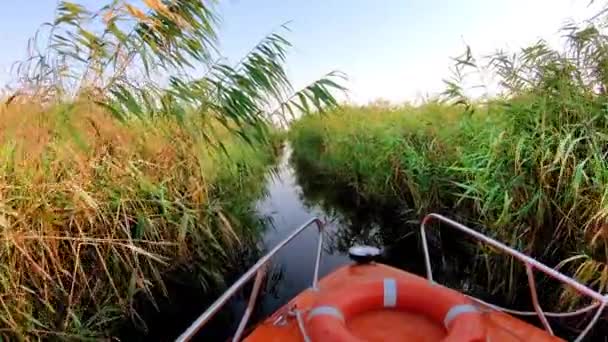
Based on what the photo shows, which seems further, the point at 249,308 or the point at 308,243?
the point at 308,243

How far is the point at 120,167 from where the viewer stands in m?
2.99

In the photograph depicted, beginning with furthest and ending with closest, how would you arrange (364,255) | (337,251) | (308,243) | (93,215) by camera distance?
(308,243)
(337,251)
(364,255)
(93,215)

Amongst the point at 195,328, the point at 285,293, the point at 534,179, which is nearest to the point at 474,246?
the point at 534,179

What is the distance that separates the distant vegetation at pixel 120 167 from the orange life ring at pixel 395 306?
1184 millimetres

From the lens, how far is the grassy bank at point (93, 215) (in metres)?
2.40

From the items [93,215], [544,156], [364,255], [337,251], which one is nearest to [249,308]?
[364,255]

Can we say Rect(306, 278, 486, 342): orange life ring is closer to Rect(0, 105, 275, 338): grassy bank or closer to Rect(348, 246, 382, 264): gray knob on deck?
Rect(348, 246, 382, 264): gray knob on deck

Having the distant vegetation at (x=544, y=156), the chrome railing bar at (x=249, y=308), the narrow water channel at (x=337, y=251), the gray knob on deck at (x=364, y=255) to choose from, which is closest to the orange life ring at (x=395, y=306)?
the chrome railing bar at (x=249, y=308)

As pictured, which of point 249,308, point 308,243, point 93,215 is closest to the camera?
point 249,308

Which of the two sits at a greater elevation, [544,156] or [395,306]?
[544,156]

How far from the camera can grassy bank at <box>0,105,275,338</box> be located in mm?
2398

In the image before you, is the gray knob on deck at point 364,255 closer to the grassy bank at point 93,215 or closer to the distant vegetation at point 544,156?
the distant vegetation at point 544,156

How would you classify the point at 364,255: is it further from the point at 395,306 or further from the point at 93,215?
the point at 93,215

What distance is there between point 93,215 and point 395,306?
1.74 meters
